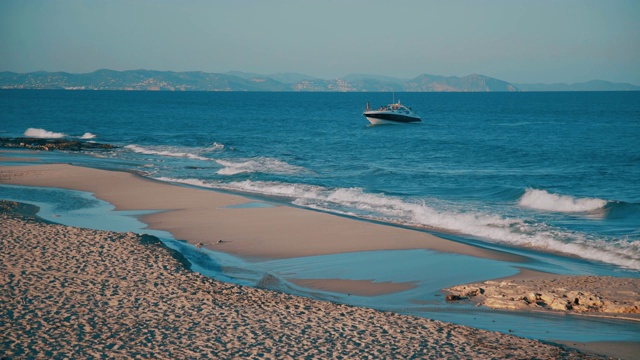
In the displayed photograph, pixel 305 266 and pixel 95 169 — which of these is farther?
pixel 95 169

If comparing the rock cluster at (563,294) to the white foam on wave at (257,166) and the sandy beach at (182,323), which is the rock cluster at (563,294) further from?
the white foam on wave at (257,166)

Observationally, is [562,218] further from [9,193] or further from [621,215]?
[9,193]

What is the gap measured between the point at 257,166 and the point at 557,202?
724 inches

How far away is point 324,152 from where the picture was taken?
46.3 metres

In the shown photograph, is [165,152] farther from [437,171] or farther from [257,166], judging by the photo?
[437,171]

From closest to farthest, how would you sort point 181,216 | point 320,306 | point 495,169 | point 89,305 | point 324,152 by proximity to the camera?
1. point 89,305
2. point 320,306
3. point 181,216
4. point 495,169
5. point 324,152

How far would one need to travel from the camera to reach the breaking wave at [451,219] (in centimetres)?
1716

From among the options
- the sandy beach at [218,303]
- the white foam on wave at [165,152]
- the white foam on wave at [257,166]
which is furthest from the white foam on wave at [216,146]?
the sandy beach at [218,303]

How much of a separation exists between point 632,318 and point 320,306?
18.6 feet

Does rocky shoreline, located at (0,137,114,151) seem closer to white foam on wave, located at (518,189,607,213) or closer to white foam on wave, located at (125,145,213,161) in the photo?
white foam on wave, located at (125,145,213,161)

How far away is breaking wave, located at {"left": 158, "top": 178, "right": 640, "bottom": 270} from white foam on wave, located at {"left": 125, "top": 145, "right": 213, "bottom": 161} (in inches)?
495

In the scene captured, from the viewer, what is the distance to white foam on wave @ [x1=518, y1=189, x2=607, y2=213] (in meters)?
23.4

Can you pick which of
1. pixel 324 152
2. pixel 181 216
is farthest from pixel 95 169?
pixel 324 152

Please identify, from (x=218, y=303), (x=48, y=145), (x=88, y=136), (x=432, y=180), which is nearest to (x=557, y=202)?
(x=432, y=180)
